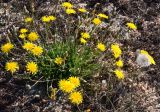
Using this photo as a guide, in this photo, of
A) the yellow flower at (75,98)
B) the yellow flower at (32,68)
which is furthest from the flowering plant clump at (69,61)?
the yellow flower at (75,98)

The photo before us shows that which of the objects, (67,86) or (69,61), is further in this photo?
(69,61)

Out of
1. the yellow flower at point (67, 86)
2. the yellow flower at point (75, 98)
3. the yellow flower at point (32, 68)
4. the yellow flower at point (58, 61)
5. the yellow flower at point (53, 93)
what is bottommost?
the yellow flower at point (75, 98)

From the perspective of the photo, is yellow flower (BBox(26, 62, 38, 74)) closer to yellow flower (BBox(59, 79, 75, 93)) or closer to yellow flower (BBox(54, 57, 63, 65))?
yellow flower (BBox(54, 57, 63, 65))

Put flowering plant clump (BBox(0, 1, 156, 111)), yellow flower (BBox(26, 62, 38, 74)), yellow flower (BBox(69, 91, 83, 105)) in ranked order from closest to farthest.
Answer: yellow flower (BBox(69, 91, 83, 105)) < yellow flower (BBox(26, 62, 38, 74)) < flowering plant clump (BBox(0, 1, 156, 111))

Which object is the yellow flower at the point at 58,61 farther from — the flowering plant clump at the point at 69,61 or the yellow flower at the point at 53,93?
the yellow flower at the point at 53,93

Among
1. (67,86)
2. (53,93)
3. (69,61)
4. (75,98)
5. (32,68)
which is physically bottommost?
(75,98)

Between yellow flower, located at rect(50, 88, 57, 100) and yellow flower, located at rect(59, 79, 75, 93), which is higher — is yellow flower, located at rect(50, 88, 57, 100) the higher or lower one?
the higher one

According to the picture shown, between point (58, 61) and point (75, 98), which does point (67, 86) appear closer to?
point (75, 98)

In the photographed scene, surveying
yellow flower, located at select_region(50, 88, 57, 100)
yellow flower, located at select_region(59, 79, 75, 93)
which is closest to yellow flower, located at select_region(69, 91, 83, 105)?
yellow flower, located at select_region(59, 79, 75, 93)

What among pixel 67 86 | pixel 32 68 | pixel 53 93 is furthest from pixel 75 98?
pixel 32 68

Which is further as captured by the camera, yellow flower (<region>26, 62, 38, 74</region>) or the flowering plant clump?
the flowering plant clump

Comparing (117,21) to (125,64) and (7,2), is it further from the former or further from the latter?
(7,2)

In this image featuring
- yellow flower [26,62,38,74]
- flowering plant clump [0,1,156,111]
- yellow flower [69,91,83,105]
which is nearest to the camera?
yellow flower [69,91,83,105]
